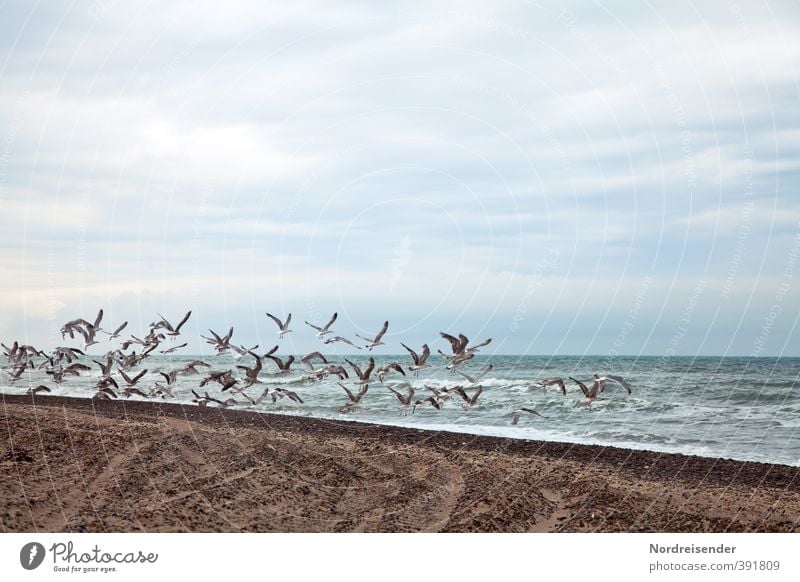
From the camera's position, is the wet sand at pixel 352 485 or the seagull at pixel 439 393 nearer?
the wet sand at pixel 352 485

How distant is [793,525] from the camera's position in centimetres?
1316

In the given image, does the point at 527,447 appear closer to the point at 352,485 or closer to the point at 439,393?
the point at 439,393

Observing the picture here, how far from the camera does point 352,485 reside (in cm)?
1439

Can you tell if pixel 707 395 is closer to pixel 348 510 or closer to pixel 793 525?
pixel 793 525

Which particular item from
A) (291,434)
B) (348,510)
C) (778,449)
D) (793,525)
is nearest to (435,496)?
(348,510)
